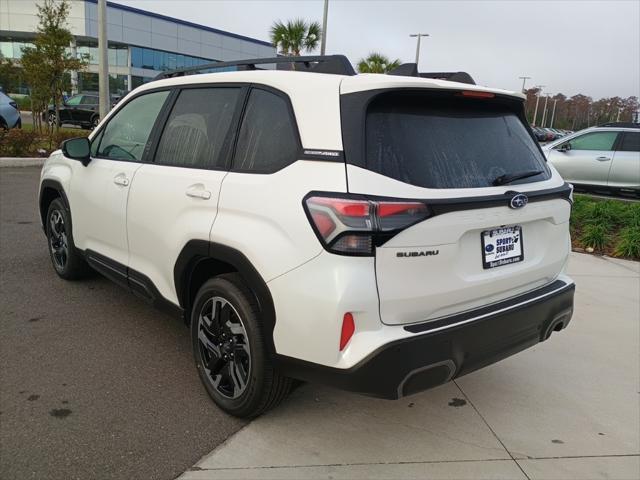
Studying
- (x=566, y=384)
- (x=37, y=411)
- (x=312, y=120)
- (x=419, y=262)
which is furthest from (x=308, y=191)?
(x=566, y=384)

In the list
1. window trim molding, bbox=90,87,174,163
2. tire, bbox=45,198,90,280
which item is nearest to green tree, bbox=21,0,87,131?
tire, bbox=45,198,90,280

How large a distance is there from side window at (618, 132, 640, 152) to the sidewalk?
879cm

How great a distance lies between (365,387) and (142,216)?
1839 millimetres

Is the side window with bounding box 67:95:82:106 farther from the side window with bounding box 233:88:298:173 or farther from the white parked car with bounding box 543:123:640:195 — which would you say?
the side window with bounding box 233:88:298:173

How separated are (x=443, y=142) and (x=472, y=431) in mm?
1580

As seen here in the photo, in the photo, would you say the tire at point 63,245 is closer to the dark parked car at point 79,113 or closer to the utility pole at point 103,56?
the utility pole at point 103,56

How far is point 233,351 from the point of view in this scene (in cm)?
281

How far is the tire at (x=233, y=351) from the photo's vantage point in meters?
2.60

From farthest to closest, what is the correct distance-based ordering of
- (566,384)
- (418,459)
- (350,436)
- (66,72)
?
(66,72), (566,384), (350,436), (418,459)

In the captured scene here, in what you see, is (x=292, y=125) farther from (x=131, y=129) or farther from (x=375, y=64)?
(x=375, y=64)

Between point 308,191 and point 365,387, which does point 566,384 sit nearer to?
point 365,387

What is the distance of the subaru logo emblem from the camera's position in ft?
8.44

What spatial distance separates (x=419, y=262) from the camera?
A: 2.26m

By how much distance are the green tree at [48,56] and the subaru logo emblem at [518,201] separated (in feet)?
46.5
